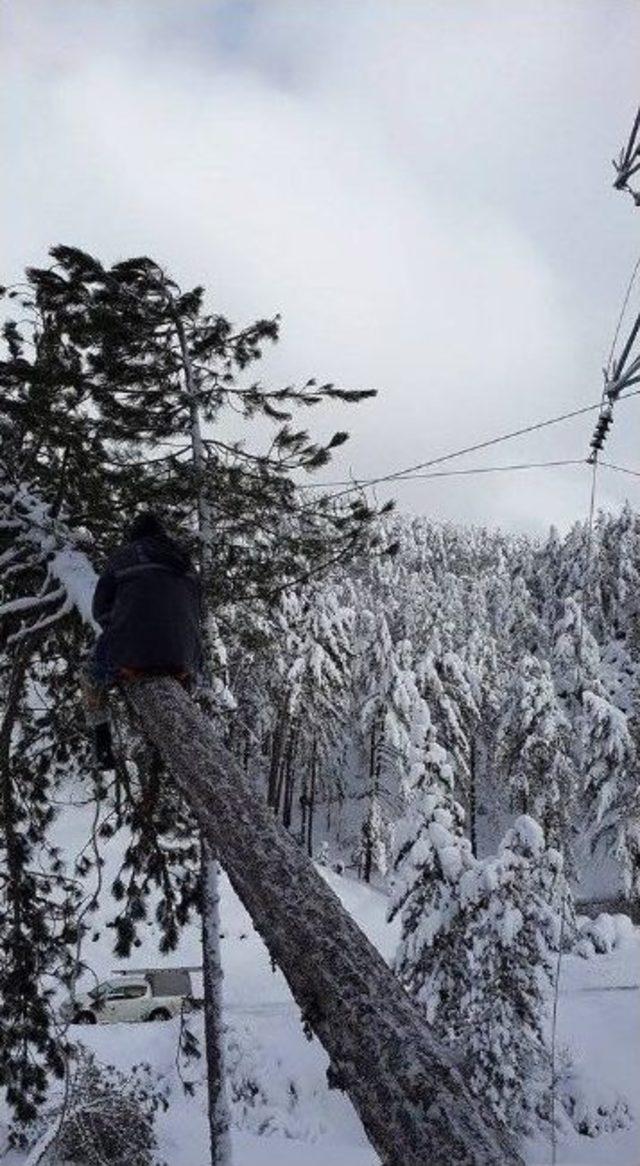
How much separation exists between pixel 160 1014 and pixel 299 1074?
5.51 m

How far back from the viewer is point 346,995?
8.31 feet

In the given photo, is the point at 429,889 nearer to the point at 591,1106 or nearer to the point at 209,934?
the point at 591,1106

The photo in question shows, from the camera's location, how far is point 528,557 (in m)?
47.6

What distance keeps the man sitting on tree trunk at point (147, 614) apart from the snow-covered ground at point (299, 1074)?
10804 mm

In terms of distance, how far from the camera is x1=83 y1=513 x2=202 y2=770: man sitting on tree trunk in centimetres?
435

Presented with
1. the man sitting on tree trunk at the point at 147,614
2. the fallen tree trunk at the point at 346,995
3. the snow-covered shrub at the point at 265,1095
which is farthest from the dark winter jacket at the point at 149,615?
the snow-covered shrub at the point at 265,1095

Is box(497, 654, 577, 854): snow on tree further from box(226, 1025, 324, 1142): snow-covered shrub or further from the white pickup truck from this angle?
the white pickup truck

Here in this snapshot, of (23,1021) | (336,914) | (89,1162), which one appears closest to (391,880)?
(89,1162)

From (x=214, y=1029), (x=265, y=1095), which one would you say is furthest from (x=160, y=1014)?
(x=214, y=1029)

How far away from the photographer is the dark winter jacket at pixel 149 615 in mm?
4348

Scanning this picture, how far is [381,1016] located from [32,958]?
5453mm

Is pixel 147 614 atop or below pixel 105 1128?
atop

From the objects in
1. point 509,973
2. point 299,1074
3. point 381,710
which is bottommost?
point 299,1074

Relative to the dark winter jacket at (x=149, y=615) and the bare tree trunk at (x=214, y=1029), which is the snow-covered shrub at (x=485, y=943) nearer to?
the bare tree trunk at (x=214, y=1029)
